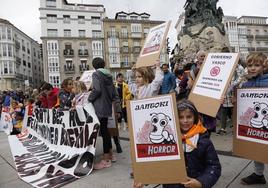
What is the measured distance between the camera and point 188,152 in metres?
2.34

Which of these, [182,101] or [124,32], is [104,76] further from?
[124,32]

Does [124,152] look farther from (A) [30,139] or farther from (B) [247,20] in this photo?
(B) [247,20]

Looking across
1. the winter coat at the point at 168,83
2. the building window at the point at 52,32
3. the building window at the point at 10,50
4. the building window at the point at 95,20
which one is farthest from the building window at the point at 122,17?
the winter coat at the point at 168,83

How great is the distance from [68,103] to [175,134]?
4105mm

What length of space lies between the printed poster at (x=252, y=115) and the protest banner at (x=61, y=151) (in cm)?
246

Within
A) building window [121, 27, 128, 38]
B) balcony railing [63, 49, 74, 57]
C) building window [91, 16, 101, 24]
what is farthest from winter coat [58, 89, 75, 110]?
building window [121, 27, 128, 38]

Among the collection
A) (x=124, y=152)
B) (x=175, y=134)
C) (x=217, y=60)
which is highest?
(x=217, y=60)

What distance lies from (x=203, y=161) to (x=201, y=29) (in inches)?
522

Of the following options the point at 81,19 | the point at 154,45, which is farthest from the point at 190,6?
the point at 81,19

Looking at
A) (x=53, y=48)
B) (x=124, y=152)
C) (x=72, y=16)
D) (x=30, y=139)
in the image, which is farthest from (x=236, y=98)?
(x=72, y=16)

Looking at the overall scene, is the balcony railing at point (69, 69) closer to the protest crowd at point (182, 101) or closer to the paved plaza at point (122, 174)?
the protest crowd at point (182, 101)

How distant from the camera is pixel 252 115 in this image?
9.64ft

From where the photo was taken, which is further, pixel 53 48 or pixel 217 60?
pixel 53 48

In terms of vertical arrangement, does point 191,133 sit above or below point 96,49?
below
